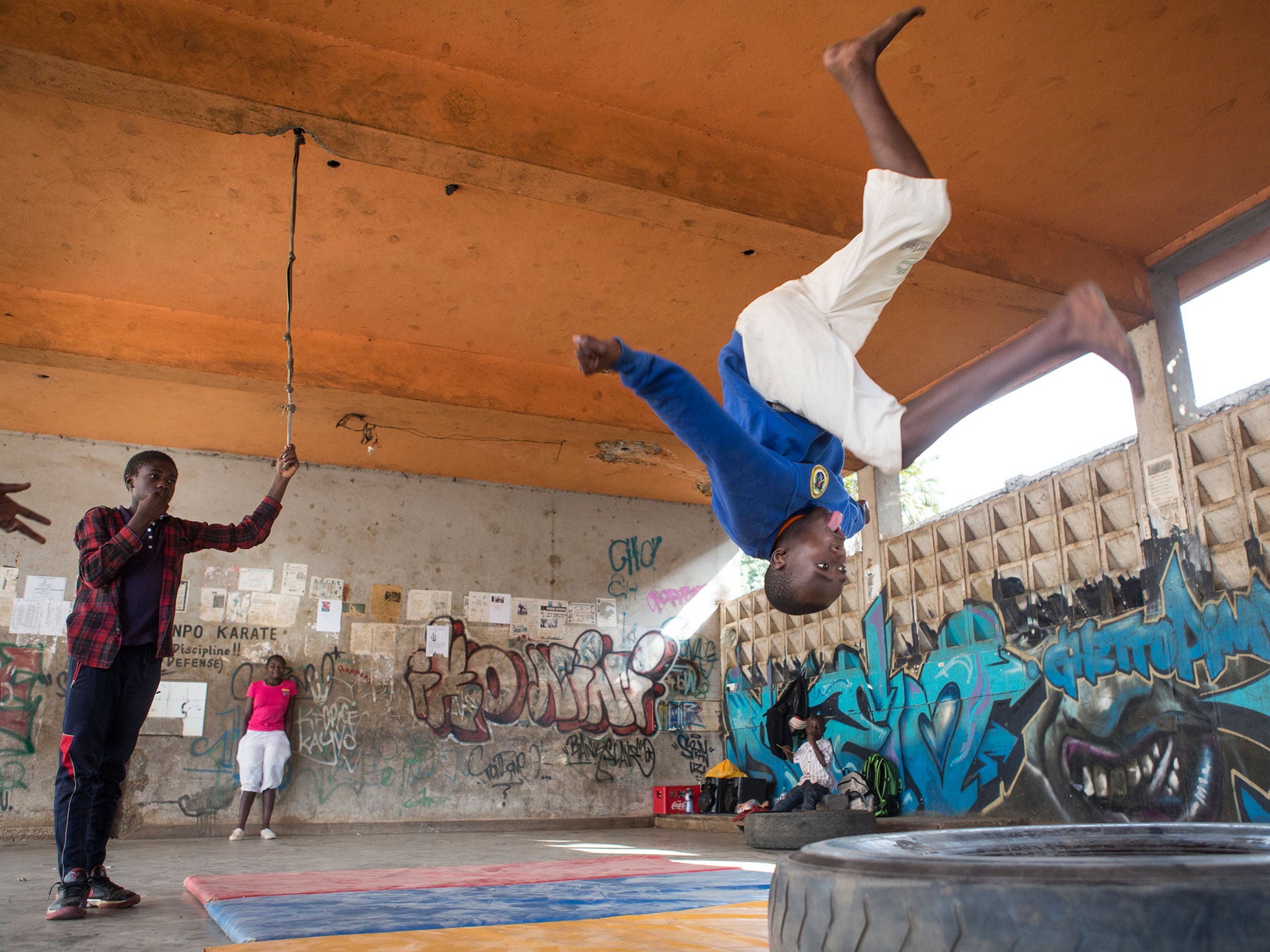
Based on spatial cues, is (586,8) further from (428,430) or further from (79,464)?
(79,464)

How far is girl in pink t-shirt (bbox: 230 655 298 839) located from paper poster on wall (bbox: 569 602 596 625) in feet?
11.1

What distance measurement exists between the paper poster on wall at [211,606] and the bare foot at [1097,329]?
30.7 feet

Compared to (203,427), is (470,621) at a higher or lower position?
lower

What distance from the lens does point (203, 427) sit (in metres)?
9.53

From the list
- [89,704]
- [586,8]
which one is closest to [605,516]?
[586,8]

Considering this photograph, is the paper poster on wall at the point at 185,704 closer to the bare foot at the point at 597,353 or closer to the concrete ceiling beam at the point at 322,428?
the concrete ceiling beam at the point at 322,428

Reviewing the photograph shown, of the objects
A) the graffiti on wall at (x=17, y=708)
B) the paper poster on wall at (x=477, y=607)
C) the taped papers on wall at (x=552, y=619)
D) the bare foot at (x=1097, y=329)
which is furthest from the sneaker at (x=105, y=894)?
the taped papers on wall at (x=552, y=619)

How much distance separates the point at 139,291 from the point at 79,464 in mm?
3167


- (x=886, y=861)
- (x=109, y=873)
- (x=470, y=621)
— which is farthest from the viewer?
(x=470, y=621)

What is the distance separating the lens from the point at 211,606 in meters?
9.62

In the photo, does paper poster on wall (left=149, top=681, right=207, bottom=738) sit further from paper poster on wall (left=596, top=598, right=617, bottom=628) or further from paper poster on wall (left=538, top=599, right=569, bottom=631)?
paper poster on wall (left=596, top=598, right=617, bottom=628)

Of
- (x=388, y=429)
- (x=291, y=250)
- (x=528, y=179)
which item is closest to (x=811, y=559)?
(x=528, y=179)

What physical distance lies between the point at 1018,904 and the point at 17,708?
10204mm

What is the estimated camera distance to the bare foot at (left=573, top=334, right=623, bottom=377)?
211 cm
